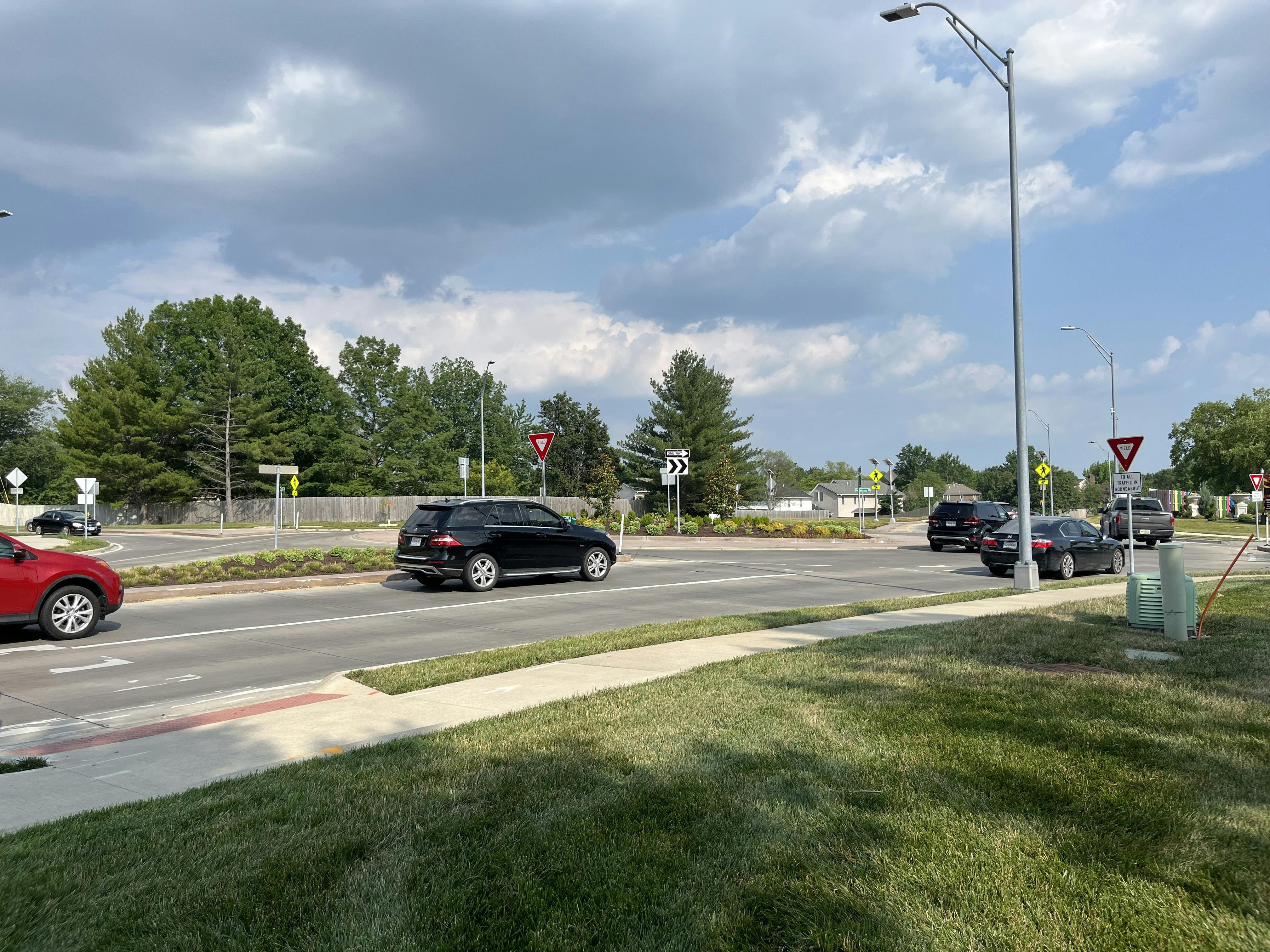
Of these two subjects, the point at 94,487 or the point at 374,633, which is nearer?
the point at 374,633

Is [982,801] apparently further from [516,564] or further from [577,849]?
[516,564]

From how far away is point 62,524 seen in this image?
47.6 metres

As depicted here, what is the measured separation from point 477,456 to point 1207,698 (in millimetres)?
88778

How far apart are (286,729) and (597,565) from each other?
12.7 m

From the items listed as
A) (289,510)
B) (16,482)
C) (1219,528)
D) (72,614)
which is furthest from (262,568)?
(1219,528)

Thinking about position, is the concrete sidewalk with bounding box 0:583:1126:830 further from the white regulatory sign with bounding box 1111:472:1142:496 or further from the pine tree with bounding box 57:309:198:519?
the pine tree with bounding box 57:309:198:519

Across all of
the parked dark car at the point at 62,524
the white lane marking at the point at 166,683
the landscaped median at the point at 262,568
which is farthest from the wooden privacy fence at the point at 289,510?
the white lane marking at the point at 166,683

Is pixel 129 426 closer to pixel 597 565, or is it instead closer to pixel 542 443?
pixel 542 443

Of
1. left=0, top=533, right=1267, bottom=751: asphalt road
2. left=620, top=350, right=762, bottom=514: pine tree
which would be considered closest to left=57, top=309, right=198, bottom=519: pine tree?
left=620, top=350, right=762, bottom=514: pine tree

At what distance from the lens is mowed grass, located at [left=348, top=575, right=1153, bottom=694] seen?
8.50 metres

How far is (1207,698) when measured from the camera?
645 centimetres

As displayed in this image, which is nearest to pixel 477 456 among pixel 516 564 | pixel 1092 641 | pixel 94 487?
pixel 94 487

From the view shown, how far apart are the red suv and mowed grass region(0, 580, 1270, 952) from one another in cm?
797

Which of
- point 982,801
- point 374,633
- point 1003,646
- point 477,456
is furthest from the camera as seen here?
point 477,456
